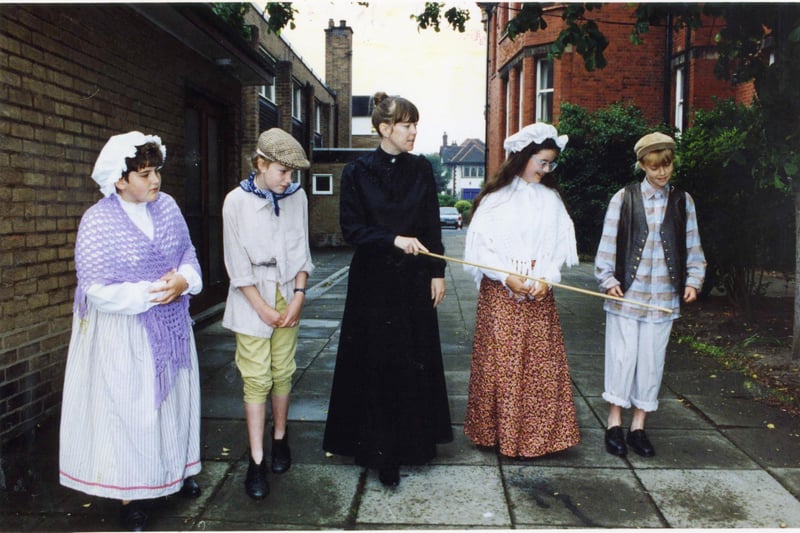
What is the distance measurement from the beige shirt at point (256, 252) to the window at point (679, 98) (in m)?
15.0

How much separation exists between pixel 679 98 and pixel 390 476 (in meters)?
15.6

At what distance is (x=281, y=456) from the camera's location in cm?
392

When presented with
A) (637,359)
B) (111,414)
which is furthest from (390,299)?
(637,359)

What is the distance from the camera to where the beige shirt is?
3.54m

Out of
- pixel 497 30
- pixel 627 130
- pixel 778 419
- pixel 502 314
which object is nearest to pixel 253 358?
pixel 502 314

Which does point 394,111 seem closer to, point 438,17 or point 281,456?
point 281,456

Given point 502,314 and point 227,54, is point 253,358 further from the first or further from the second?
point 227,54

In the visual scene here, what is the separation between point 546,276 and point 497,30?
934 inches

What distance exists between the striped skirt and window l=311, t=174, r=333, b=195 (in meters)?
24.6

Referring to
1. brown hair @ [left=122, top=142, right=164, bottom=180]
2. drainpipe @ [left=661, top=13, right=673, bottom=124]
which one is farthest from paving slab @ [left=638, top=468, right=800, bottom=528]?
drainpipe @ [left=661, top=13, right=673, bottom=124]

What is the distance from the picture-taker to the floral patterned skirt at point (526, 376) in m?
3.97

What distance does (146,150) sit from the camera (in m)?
3.13

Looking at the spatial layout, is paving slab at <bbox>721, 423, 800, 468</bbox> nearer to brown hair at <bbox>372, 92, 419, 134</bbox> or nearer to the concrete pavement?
the concrete pavement

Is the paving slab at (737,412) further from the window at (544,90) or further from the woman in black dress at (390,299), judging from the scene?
the window at (544,90)
